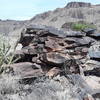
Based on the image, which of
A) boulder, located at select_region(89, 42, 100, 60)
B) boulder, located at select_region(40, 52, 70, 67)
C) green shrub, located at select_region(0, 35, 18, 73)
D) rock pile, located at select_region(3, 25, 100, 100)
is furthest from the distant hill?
green shrub, located at select_region(0, 35, 18, 73)

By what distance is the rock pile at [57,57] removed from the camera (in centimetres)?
1083

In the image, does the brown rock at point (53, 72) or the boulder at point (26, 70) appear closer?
the boulder at point (26, 70)

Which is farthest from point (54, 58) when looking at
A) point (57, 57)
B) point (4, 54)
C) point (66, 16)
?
point (66, 16)

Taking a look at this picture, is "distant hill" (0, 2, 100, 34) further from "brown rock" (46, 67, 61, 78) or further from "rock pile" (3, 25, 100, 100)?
"brown rock" (46, 67, 61, 78)

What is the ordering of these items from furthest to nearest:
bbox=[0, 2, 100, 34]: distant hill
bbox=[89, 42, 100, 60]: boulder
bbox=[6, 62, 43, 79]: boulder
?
1. bbox=[0, 2, 100, 34]: distant hill
2. bbox=[89, 42, 100, 60]: boulder
3. bbox=[6, 62, 43, 79]: boulder

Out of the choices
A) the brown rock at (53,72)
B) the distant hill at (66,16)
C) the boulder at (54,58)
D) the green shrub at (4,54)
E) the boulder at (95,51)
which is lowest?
the distant hill at (66,16)

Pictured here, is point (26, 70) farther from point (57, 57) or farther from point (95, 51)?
point (95, 51)

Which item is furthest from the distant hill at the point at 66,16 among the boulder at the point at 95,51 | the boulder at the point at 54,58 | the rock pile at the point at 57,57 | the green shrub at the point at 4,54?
the green shrub at the point at 4,54

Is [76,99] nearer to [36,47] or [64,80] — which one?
[64,80]

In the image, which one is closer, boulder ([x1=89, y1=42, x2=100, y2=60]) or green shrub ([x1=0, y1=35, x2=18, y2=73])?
green shrub ([x1=0, y1=35, x2=18, y2=73])

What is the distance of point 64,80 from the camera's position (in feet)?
33.3

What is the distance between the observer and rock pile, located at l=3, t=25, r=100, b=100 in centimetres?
1083

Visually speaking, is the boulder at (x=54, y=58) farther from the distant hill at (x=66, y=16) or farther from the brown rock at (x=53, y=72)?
the distant hill at (x=66, y=16)

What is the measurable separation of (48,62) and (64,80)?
147cm
